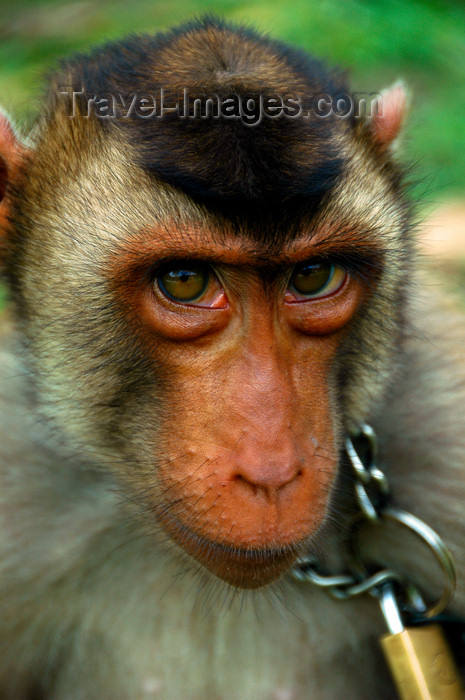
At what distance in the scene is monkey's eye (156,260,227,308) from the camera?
2.50 m

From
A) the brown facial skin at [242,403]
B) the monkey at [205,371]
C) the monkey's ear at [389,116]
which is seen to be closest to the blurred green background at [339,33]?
the monkey's ear at [389,116]

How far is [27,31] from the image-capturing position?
281 inches

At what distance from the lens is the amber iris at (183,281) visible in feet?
8.20

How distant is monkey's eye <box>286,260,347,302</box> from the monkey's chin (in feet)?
2.45

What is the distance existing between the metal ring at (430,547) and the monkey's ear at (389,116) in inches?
49.1

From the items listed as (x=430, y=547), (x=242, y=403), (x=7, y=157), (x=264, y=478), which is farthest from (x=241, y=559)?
(x=7, y=157)

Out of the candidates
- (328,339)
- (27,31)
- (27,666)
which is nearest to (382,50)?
(27,31)

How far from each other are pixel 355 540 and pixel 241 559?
0.73m

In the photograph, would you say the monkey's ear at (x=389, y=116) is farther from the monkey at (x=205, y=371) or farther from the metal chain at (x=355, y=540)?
the metal chain at (x=355, y=540)

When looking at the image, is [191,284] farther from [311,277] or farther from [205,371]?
[311,277]

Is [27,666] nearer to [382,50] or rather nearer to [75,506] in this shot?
[75,506]

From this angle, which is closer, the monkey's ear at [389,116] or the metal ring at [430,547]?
the metal ring at [430,547]

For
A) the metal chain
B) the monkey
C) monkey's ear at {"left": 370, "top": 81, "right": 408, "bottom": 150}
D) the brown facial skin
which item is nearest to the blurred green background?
monkey's ear at {"left": 370, "top": 81, "right": 408, "bottom": 150}

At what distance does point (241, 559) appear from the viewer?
2305mm
